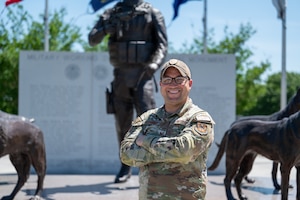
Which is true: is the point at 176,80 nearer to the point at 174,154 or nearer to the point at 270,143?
the point at 174,154

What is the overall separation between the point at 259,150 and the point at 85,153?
4.83m

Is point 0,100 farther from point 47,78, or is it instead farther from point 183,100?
point 183,100

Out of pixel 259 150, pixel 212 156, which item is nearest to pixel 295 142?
pixel 259 150

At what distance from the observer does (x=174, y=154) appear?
238 centimetres

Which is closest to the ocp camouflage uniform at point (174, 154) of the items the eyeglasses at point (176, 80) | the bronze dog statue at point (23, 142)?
the eyeglasses at point (176, 80)

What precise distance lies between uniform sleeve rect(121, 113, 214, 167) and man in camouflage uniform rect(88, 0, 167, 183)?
3.95 metres

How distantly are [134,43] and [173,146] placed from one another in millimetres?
4293

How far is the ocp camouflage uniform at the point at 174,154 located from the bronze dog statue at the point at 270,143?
2.50 m

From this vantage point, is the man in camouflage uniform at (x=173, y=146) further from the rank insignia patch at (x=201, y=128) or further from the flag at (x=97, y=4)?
the flag at (x=97, y=4)

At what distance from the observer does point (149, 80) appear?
261 inches

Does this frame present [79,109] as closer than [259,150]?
No

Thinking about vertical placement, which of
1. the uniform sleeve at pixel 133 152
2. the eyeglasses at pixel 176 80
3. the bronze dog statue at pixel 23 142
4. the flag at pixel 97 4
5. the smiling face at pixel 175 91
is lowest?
the bronze dog statue at pixel 23 142

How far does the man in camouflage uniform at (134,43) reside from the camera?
648 cm

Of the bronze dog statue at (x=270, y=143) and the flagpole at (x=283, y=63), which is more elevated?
the flagpole at (x=283, y=63)
